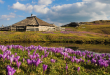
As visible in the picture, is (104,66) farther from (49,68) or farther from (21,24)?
(21,24)

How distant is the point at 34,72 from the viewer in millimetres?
4992

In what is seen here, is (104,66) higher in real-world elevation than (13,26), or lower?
lower

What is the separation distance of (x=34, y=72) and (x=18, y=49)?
5.28 metres

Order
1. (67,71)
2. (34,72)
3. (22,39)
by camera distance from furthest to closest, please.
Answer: (22,39)
(67,71)
(34,72)

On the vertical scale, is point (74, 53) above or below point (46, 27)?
below

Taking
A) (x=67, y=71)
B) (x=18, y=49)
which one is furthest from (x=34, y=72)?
(x=18, y=49)

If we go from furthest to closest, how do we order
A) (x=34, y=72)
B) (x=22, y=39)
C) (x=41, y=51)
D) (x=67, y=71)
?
(x=22, y=39) < (x=41, y=51) < (x=67, y=71) < (x=34, y=72)

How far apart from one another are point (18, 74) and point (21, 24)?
60187mm

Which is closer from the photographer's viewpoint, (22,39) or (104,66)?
(104,66)

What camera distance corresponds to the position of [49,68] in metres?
5.80

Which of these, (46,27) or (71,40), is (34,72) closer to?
(71,40)

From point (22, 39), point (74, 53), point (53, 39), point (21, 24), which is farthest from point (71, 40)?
point (21, 24)

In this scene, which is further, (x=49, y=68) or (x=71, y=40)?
(x=71, y=40)

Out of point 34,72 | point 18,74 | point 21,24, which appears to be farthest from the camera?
point 21,24
